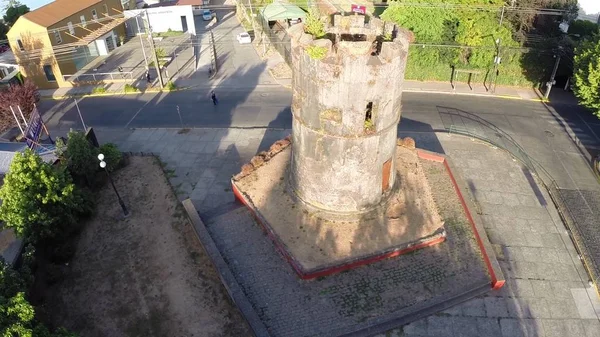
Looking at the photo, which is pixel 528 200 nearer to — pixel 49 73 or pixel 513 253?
pixel 513 253

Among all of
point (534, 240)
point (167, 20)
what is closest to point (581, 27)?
point (534, 240)

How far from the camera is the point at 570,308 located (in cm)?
1567

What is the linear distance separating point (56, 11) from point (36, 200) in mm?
26191

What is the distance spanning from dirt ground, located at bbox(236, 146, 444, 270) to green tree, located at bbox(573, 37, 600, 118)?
11.6 meters

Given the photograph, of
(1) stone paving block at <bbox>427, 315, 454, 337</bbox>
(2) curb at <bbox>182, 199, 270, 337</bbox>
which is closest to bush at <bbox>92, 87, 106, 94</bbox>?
(2) curb at <bbox>182, 199, 270, 337</bbox>

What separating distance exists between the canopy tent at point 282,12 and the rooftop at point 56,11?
16.4 meters

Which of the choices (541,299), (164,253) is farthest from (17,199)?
(541,299)

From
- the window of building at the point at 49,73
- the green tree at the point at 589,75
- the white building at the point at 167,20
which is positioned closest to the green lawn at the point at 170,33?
the white building at the point at 167,20

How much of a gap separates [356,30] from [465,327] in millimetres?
11186

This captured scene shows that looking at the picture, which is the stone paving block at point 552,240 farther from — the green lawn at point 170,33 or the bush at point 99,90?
the green lawn at point 170,33

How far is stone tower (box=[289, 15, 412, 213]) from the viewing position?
14.0 m

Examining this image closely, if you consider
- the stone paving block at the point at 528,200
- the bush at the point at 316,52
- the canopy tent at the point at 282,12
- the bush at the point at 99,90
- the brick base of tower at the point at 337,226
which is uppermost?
the bush at the point at 316,52

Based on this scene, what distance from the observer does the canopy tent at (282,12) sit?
134 feet

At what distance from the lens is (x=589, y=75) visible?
22891 millimetres
